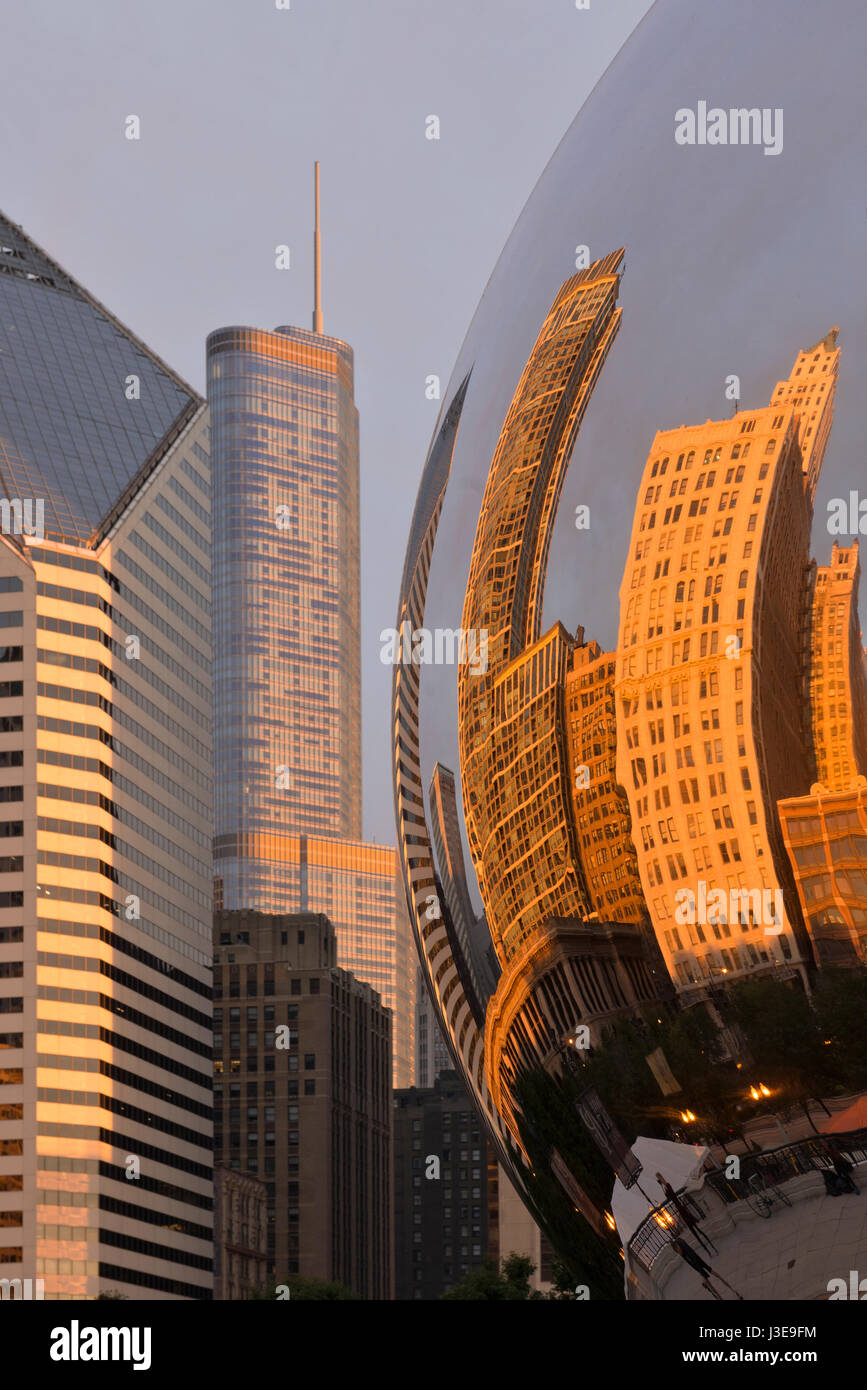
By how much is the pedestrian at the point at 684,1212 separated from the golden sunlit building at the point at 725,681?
1.41 feet

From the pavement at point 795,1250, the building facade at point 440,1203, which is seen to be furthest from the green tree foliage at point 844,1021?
the building facade at point 440,1203

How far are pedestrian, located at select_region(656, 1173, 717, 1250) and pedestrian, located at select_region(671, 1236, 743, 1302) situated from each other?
3 cm

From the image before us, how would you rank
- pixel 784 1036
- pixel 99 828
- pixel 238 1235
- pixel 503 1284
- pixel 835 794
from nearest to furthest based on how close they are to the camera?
pixel 835 794
pixel 784 1036
pixel 503 1284
pixel 99 828
pixel 238 1235

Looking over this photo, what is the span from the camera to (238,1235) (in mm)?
125938

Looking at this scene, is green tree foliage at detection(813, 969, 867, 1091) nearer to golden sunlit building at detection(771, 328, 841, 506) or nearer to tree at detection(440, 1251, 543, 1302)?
golden sunlit building at detection(771, 328, 841, 506)

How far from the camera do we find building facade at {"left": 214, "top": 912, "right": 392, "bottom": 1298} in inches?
5251

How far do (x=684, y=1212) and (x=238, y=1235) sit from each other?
12703 cm

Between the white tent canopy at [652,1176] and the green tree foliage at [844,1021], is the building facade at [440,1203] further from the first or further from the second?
the green tree foliage at [844,1021]

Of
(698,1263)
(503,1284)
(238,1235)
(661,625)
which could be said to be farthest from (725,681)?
(238,1235)

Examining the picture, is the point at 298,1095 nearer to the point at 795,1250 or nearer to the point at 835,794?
the point at 795,1250

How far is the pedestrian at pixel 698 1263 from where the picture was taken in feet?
12.2

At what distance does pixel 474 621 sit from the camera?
14.2ft

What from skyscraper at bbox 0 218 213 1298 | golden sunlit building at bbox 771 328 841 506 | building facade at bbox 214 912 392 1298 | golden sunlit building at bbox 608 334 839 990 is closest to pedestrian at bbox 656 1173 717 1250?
golden sunlit building at bbox 608 334 839 990

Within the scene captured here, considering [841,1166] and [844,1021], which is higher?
[844,1021]
